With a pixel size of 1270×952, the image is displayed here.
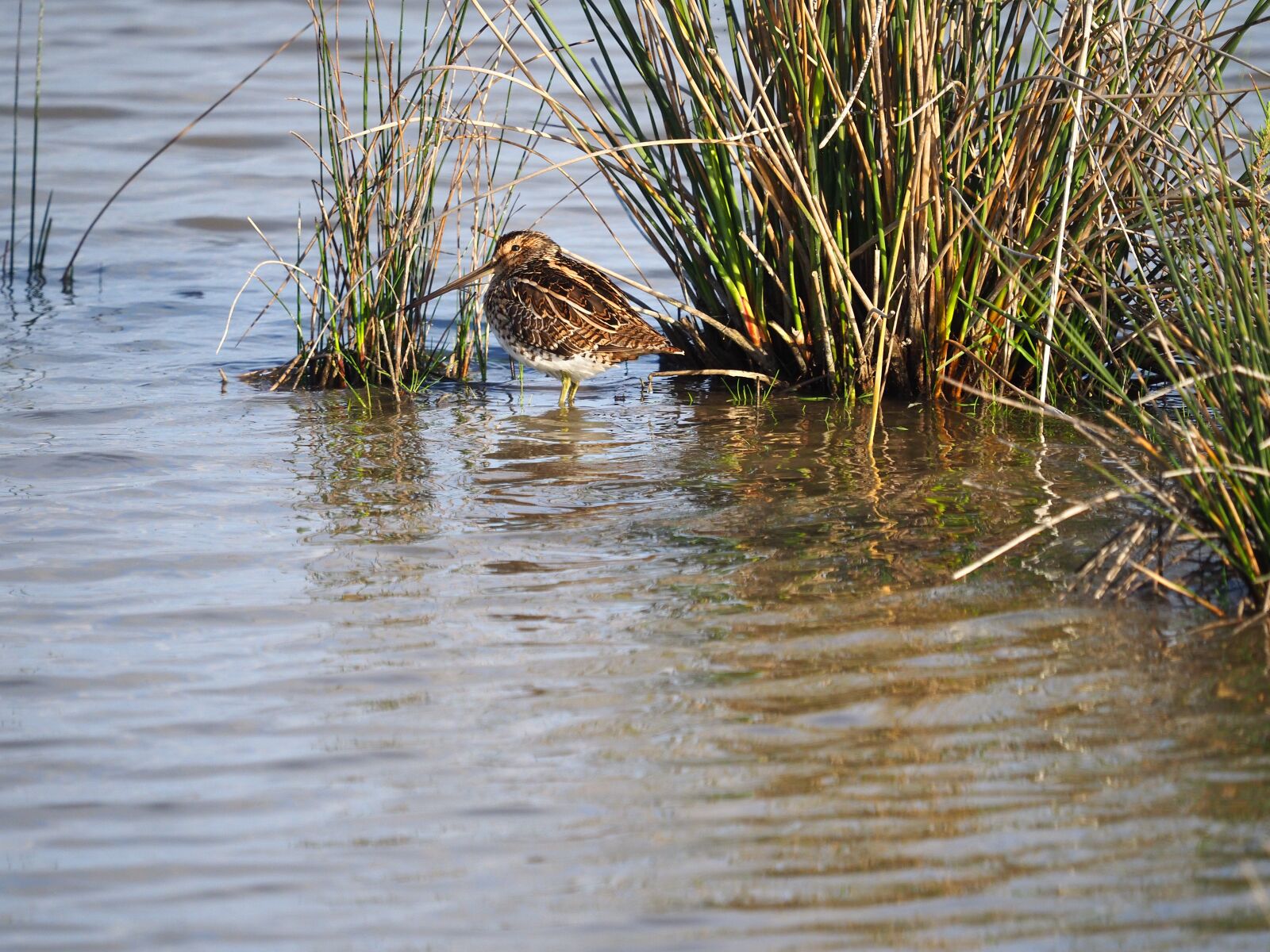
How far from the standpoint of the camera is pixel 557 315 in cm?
612

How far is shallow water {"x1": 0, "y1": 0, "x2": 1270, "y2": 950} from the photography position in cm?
250

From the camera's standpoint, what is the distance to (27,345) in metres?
6.82

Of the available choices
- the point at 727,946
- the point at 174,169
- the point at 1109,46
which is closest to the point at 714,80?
the point at 1109,46

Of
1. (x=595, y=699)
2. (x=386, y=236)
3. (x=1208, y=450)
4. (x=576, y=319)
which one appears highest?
(x=386, y=236)

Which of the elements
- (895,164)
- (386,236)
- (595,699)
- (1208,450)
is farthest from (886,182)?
(595,699)

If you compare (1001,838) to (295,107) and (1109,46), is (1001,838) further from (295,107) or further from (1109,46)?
(295,107)

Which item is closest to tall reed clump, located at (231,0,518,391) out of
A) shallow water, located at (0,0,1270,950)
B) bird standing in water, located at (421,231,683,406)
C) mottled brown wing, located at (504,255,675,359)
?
bird standing in water, located at (421,231,683,406)

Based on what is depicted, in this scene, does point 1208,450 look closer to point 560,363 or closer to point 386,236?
point 560,363

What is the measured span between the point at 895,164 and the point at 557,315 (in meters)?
1.55

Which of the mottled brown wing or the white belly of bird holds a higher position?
the mottled brown wing

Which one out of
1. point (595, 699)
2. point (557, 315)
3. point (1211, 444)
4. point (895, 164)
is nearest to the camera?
point (595, 699)

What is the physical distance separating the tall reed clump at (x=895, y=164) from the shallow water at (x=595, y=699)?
0.34 m

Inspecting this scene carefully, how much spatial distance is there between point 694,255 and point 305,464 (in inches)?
63.6

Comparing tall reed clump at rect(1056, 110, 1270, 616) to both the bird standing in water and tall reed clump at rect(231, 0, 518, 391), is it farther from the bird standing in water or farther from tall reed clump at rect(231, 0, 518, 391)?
tall reed clump at rect(231, 0, 518, 391)
